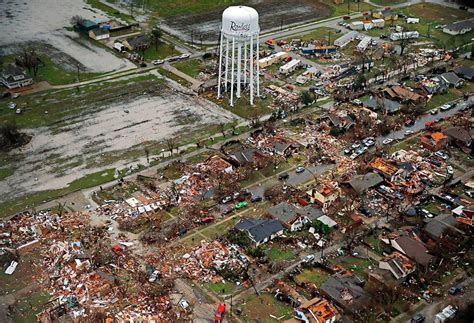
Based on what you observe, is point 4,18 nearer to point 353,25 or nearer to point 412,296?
point 353,25

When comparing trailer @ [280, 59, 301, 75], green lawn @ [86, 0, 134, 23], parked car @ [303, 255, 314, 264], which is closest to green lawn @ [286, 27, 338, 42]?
trailer @ [280, 59, 301, 75]

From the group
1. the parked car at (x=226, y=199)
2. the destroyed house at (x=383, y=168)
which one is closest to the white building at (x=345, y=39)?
the destroyed house at (x=383, y=168)

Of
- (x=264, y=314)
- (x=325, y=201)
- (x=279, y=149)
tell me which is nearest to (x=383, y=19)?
(x=279, y=149)

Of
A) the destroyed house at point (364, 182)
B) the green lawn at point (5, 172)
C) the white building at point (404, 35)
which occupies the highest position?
the white building at point (404, 35)

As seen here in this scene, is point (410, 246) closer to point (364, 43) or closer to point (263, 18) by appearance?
point (364, 43)

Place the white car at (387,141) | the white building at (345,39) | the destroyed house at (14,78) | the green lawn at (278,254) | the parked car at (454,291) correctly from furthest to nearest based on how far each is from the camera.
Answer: the white building at (345,39) → the destroyed house at (14,78) → the white car at (387,141) → the green lawn at (278,254) → the parked car at (454,291)

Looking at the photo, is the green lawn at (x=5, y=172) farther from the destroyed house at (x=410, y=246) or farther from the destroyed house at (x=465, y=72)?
the destroyed house at (x=465, y=72)

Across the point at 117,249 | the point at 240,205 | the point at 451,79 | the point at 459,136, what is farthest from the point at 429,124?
the point at 117,249
